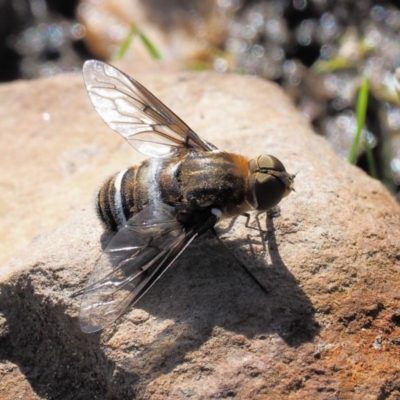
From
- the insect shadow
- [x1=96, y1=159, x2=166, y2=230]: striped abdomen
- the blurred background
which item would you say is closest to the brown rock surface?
the insect shadow

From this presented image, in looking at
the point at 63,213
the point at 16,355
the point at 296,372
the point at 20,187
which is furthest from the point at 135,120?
the point at 296,372

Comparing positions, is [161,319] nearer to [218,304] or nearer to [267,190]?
[218,304]

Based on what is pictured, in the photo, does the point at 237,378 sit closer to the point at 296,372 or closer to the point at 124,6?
the point at 296,372

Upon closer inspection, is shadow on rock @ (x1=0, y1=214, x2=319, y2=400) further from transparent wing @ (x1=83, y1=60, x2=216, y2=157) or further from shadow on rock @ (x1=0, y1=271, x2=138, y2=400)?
transparent wing @ (x1=83, y1=60, x2=216, y2=157)

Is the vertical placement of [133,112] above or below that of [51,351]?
above

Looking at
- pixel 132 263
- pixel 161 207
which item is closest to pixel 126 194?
pixel 161 207

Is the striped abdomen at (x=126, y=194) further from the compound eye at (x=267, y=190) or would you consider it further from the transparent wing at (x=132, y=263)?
the compound eye at (x=267, y=190)
